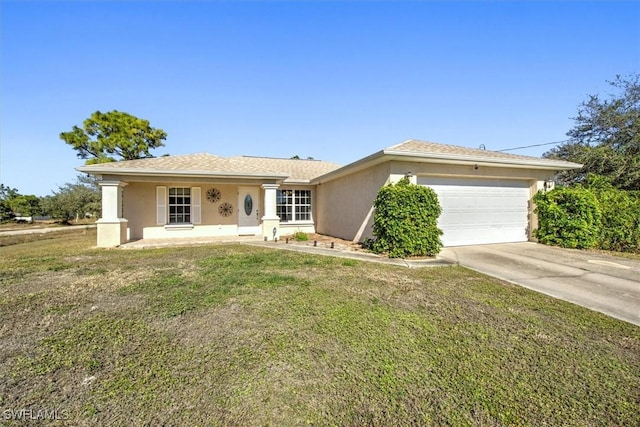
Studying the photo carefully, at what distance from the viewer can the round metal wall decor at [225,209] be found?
508 inches

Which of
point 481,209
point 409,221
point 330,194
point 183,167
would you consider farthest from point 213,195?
point 481,209

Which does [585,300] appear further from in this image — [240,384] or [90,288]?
[90,288]

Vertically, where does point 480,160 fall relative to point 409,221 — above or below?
above

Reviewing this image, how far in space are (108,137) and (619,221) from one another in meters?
33.5

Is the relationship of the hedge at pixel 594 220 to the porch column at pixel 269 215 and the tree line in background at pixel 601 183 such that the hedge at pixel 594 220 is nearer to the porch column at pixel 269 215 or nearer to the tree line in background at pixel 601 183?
the tree line in background at pixel 601 183

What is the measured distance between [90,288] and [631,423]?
22.9 feet

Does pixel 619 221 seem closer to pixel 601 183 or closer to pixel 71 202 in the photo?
pixel 601 183

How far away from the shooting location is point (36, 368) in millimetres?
2594

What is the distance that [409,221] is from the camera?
767 centimetres

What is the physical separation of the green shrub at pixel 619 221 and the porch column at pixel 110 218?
1680 centimetres

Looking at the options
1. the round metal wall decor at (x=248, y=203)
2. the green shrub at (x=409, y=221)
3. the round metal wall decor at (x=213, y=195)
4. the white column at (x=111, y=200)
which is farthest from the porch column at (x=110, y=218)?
the green shrub at (x=409, y=221)

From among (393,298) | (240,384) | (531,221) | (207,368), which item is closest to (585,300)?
(393,298)

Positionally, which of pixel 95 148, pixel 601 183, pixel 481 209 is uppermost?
pixel 95 148

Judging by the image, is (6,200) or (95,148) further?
(6,200)
